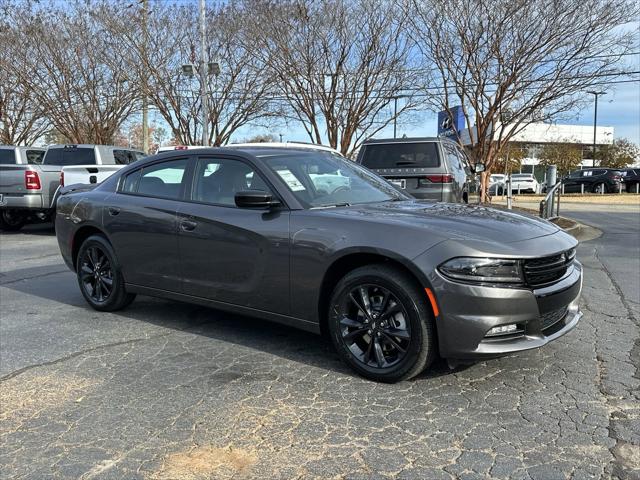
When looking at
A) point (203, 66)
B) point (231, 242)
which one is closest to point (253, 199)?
point (231, 242)

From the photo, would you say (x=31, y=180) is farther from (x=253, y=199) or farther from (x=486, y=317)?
(x=486, y=317)

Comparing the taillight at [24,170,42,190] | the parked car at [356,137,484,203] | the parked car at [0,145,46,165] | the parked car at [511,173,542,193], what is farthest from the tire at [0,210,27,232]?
the parked car at [511,173,542,193]

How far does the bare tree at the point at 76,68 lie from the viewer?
21062 millimetres

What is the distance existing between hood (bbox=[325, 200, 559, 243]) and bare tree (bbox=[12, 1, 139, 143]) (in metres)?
19.4

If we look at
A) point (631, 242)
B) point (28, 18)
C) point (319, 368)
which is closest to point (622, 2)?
point (631, 242)

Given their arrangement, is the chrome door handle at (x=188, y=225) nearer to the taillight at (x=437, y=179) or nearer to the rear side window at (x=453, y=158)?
the taillight at (x=437, y=179)

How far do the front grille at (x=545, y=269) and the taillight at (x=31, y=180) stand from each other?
11.0 m

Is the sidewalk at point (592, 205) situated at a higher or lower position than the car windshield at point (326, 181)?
lower

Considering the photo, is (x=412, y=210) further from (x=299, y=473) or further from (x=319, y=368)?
(x=299, y=473)

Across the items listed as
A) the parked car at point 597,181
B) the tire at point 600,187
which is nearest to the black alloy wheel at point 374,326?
the parked car at point 597,181

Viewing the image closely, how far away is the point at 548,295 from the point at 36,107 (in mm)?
24651

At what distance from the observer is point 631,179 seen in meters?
33.8

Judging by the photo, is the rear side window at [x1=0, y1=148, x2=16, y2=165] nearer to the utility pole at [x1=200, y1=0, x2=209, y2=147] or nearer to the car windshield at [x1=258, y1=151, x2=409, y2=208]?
the utility pole at [x1=200, y1=0, x2=209, y2=147]

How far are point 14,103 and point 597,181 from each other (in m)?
30.8
